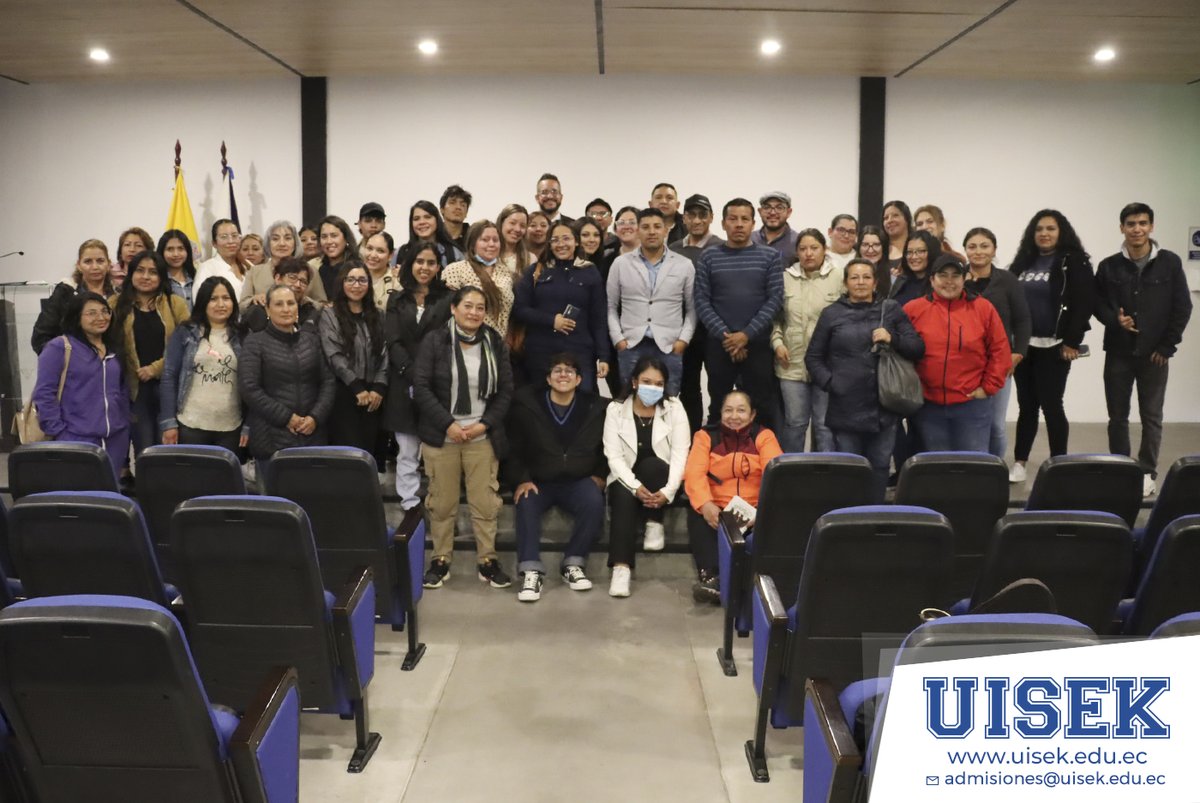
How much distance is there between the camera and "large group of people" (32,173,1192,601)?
5.06 metres

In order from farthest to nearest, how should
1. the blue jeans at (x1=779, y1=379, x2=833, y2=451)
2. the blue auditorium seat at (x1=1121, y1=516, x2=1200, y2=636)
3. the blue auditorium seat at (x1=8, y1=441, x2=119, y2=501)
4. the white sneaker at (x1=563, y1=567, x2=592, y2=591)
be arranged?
1. the blue jeans at (x1=779, y1=379, x2=833, y2=451)
2. the white sneaker at (x1=563, y1=567, x2=592, y2=591)
3. the blue auditorium seat at (x1=8, y1=441, x2=119, y2=501)
4. the blue auditorium seat at (x1=1121, y1=516, x2=1200, y2=636)

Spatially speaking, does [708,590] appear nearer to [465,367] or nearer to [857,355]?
[857,355]

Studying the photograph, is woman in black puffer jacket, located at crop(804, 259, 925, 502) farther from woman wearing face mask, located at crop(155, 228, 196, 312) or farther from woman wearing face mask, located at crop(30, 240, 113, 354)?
woman wearing face mask, located at crop(30, 240, 113, 354)

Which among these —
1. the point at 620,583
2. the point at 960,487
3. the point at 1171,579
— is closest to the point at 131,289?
the point at 620,583

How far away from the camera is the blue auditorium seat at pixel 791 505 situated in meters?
3.75

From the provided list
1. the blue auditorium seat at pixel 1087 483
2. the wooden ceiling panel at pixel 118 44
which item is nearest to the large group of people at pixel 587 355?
the blue auditorium seat at pixel 1087 483

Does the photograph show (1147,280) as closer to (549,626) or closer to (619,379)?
(619,379)

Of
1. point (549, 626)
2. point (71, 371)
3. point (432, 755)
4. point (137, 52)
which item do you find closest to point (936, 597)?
point (432, 755)

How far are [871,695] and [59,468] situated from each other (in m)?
3.06

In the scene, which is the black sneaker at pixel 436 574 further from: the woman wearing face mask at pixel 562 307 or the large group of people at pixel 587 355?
the woman wearing face mask at pixel 562 307

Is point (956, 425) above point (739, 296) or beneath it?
beneath

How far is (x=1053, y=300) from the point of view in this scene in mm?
5770

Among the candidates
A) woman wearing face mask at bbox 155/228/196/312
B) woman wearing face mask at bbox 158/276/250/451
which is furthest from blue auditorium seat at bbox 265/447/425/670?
woman wearing face mask at bbox 155/228/196/312

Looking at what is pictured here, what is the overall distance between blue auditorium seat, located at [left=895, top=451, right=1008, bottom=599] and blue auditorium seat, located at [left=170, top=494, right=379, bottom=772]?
6.26ft
